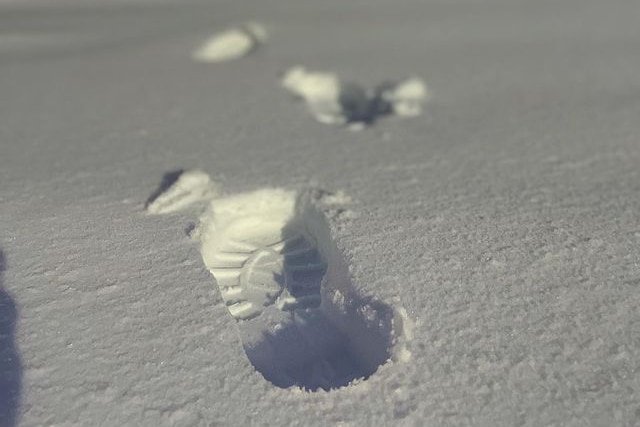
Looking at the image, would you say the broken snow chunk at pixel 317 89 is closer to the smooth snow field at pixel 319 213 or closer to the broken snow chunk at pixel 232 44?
the smooth snow field at pixel 319 213

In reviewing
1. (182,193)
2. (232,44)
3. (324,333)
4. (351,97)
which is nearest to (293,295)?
(324,333)

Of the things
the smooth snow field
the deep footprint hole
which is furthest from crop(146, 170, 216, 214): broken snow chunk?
the deep footprint hole

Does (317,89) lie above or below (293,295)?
above

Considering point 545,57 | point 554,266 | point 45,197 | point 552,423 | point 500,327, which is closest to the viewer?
point 552,423

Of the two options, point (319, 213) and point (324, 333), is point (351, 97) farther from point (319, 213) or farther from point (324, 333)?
point (324, 333)

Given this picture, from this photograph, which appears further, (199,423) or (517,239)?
(517,239)

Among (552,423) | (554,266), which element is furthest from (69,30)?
(552,423)

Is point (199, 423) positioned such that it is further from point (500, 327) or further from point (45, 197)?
point (45, 197)
